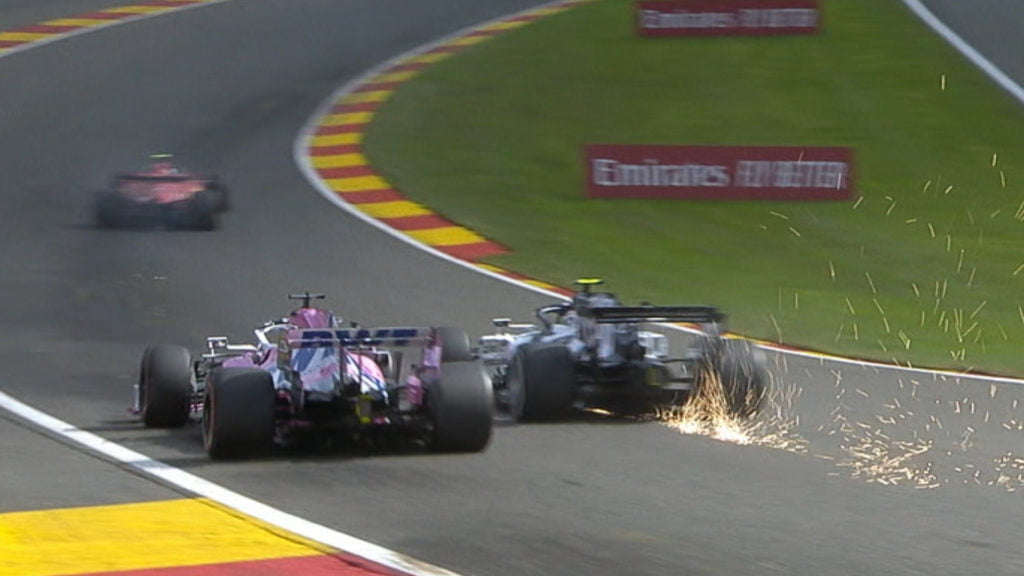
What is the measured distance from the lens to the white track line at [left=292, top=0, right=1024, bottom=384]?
12836 millimetres

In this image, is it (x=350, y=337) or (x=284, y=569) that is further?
(x=350, y=337)

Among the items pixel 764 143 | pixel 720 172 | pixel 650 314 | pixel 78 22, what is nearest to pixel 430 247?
pixel 720 172

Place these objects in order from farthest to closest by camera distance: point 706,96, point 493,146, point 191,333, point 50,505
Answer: point 706,96
point 493,146
point 191,333
point 50,505

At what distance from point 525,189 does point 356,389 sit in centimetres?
1087

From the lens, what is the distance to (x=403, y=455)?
29.5ft

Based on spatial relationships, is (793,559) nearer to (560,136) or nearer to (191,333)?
(191,333)

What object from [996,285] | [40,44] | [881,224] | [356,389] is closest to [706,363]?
[356,389]

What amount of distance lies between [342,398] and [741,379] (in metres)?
2.64

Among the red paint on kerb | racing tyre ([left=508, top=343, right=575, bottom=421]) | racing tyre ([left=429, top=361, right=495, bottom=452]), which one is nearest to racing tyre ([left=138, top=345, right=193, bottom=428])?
racing tyre ([left=429, top=361, right=495, bottom=452])

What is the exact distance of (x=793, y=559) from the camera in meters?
6.59

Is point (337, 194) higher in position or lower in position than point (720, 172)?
lower

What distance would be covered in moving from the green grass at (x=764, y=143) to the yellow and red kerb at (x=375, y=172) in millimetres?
251

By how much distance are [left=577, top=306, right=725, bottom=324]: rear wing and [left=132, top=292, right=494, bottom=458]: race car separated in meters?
1.54

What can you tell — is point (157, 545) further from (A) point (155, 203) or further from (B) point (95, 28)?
(B) point (95, 28)
